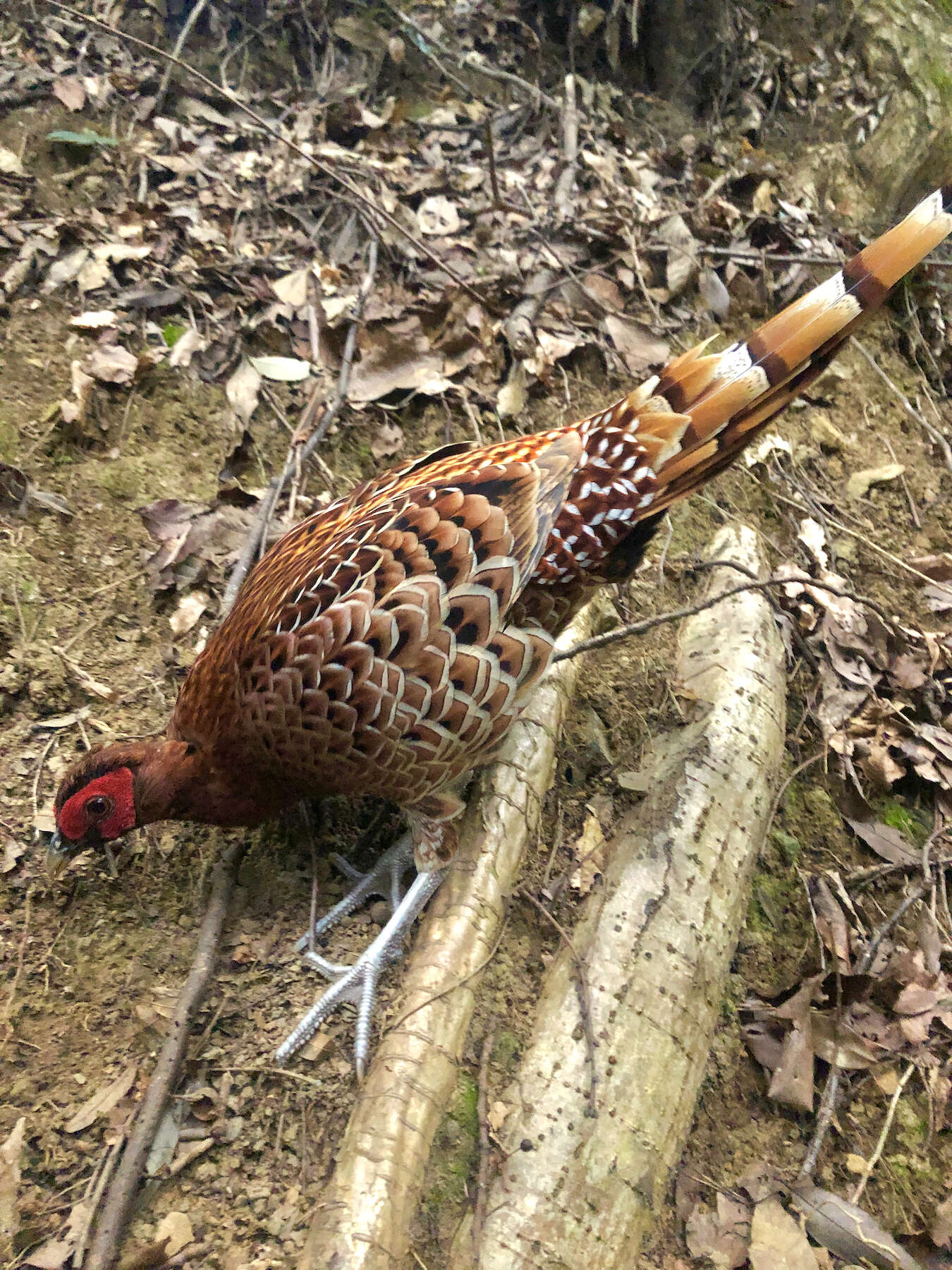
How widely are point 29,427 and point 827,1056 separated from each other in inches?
145

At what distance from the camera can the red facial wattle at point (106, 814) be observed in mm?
2316

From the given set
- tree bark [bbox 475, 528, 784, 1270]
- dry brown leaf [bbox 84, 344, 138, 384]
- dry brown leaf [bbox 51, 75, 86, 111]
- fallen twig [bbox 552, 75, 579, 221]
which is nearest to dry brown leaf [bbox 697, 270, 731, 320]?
fallen twig [bbox 552, 75, 579, 221]

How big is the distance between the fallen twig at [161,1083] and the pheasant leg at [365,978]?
→ 0.28m

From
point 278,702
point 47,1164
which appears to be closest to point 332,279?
point 278,702

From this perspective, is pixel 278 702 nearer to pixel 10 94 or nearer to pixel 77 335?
pixel 77 335

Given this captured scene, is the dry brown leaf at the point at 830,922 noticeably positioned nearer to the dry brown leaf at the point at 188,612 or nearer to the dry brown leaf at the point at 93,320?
the dry brown leaf at the point at 188,612

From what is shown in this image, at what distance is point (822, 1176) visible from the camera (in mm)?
2295

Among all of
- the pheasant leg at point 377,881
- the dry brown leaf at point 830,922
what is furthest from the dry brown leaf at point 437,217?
the dry brown leaf at point 830,922

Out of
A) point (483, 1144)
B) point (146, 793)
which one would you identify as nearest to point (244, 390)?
point (146, 793)

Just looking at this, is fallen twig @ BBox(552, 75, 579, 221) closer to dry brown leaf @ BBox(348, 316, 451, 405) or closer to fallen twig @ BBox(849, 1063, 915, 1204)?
dry brown leaf @ BBox(348, 316, 451, 405)

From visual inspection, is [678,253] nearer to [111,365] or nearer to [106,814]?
[111,365]

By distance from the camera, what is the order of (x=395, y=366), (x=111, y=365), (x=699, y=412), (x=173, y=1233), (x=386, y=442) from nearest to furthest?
(x=173, y=1233) → (x=699, y=412) → (x=111, y=365) → (x=386, y=442) → (x=395, y=366)

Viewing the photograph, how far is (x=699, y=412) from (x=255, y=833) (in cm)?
208

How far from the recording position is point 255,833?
2.79 meters
